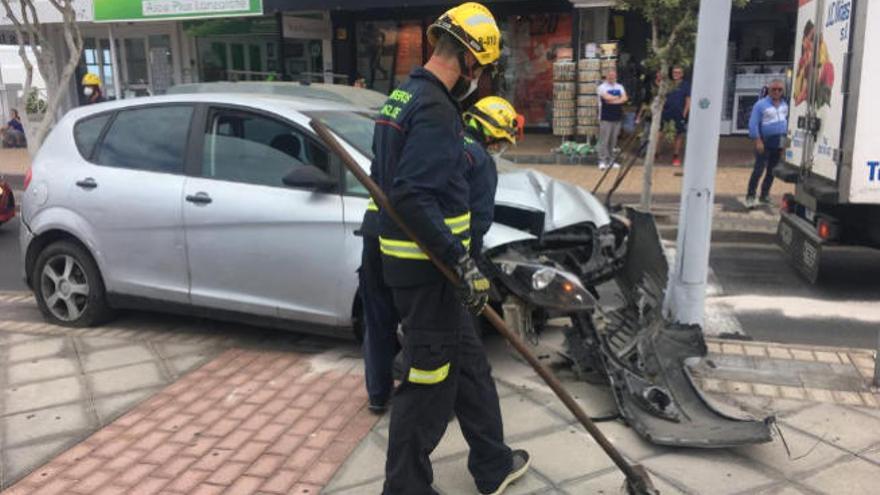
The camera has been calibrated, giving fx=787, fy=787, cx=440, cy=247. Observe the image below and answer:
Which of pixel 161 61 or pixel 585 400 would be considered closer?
pixel 585 400

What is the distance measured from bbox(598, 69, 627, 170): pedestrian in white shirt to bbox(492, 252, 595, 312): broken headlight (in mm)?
9835

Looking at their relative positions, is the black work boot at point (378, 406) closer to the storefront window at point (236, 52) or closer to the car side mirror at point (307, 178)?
the car side mirror at point (307, 178)

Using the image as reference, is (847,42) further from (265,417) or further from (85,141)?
(85,141)

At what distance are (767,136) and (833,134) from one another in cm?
438

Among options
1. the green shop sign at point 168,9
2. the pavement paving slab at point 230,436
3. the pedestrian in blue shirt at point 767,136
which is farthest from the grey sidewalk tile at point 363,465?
the green shop sign at point 168,9

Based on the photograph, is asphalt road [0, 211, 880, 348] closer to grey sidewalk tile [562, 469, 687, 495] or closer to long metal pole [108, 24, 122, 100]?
grey sidewalk tile [562, 469, 687, 495]

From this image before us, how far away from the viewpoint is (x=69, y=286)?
5.71 meters

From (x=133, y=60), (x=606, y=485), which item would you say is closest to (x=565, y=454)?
(x=606, y=485)

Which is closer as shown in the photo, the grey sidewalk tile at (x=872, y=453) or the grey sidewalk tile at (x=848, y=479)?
the grey sidewalk tile at (x=848, y=479)

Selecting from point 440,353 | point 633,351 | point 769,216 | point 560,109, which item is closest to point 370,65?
point 560,109

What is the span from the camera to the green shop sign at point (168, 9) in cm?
1630

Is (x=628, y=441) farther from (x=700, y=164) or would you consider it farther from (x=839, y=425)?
(x=700, y=164)

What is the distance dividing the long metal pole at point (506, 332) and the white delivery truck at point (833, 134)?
3836mm

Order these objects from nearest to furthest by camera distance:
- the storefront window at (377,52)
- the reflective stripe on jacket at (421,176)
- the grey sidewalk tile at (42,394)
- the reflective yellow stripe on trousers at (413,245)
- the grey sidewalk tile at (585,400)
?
the reflective stripe on jacket at (421,176), the reflective yellow stripe on trousers at (413,245), the grey sidewalk tile at (585,400), the grey sidewalk tile at (42,394), the storefront window at (377,52)
